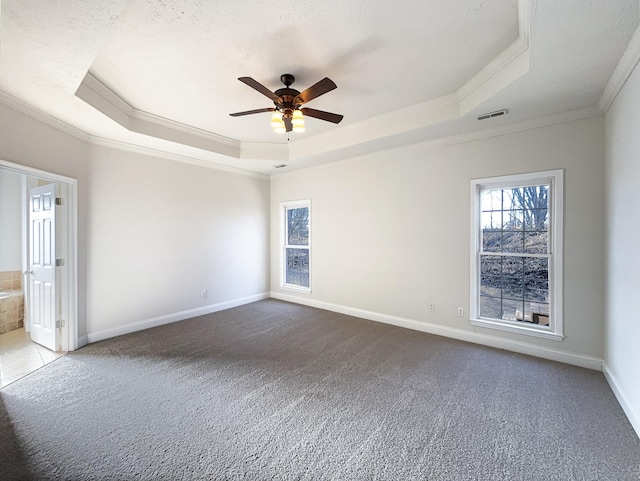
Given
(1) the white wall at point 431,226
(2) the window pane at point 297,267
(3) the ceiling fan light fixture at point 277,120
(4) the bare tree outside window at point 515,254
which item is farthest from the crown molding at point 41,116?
(4) the bare tree outside window at point 515,254

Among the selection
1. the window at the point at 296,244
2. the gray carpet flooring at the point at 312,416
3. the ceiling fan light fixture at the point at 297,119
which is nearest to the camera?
the gray carpet flooring at the point at 312,416

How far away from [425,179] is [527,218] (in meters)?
1.34

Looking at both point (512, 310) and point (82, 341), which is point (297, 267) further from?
point (512, 310)

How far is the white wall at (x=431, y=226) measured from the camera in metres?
2.96

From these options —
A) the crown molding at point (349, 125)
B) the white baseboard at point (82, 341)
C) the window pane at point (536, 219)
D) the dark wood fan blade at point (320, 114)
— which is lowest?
the white baseboard at point (82, 341)

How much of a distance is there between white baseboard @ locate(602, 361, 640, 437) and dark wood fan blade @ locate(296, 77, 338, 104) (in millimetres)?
3344

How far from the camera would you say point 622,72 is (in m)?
2.21

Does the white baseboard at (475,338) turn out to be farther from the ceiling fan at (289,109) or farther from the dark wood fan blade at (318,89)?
the dark wood fan blade at (318,89)

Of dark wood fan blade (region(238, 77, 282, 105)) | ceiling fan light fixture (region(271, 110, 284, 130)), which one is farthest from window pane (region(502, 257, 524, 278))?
dark wood fan blade (region(238, 77, 282, 105))

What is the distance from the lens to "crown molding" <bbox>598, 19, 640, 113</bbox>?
193 cm

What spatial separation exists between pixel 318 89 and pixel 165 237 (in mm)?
3436

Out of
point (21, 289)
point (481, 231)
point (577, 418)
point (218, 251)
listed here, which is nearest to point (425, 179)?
point (481, 231)

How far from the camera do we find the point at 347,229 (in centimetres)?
496

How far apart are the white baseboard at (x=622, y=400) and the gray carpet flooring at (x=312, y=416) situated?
6 centimetres
